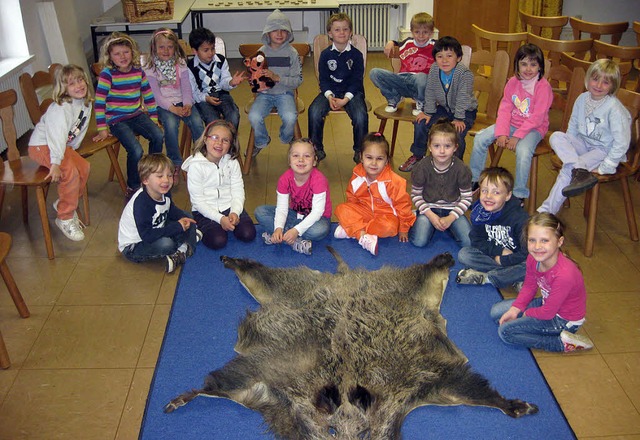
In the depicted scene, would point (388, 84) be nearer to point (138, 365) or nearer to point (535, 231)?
point (535, 231)

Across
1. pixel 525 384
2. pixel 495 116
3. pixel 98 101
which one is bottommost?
pixel 525 384

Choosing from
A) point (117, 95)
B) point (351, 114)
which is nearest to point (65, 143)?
point (117, 95)

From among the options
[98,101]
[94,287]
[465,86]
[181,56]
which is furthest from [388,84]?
[94,287]

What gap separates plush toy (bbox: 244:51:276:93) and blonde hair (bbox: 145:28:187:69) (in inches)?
19.4

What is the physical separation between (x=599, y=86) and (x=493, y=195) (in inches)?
38.2

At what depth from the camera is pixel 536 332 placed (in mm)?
2891

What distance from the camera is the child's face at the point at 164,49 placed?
172 inches

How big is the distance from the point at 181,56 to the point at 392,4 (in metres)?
3.87

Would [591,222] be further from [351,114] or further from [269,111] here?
[269,111]

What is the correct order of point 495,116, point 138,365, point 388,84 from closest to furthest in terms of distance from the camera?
point 138,365
point 495,116
point 388,84

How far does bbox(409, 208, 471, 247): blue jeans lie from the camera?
371cm

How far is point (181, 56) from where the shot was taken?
4.52m

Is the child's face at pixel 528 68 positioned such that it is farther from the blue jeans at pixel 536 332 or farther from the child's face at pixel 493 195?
the blue jeans at pixel 536 332

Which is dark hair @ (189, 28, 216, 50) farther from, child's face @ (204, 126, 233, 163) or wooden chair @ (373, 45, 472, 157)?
wooden chair @ (373, 45, 472, 157)
